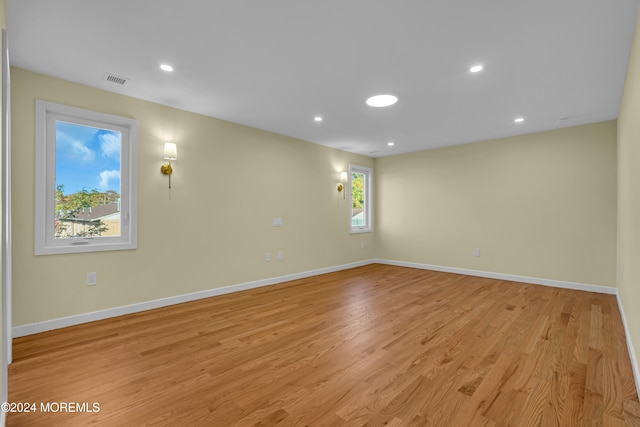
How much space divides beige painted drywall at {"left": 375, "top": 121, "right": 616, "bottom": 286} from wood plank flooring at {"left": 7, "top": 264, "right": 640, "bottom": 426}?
3.61 ft

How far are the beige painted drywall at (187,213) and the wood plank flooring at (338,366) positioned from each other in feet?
1.25

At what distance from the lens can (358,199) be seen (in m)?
6.61

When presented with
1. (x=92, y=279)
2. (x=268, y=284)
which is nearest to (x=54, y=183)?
(x=92, y=279)

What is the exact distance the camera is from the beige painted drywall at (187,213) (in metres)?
2.75

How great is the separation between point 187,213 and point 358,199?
12.6 ft

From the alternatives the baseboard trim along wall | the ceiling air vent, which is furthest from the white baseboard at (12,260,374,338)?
the ceiling air vent

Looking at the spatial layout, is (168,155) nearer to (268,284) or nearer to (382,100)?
(268,284)

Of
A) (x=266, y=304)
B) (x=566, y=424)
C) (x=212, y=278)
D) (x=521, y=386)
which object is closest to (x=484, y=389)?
(x=521, y=386)

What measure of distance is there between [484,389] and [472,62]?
2552mm

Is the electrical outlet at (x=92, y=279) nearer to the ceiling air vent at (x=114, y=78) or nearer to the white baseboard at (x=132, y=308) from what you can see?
the white baseboard at (x=132, y=308)

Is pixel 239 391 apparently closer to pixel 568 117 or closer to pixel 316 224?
pixel 316 224

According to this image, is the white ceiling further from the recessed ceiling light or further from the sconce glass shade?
the sconce glass shade

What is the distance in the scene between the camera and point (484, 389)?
1.88 meters

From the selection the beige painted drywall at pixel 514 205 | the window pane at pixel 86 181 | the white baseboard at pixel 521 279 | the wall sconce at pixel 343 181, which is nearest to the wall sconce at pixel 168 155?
the window pane at pixel 86 181
